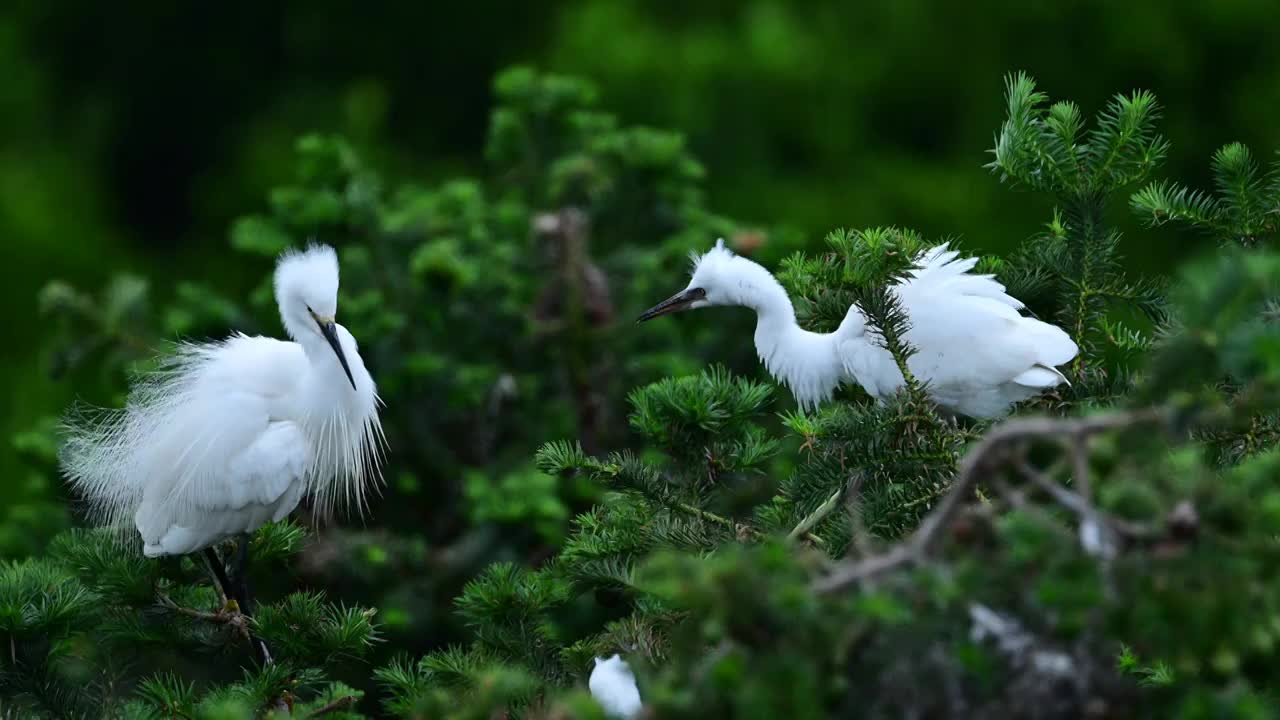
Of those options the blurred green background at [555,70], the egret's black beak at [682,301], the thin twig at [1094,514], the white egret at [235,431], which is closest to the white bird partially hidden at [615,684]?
the thin twig at [1094,514]

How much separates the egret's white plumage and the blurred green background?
4.96m

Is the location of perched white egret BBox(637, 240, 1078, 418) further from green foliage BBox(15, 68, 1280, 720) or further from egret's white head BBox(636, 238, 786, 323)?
green foliage BBox(15, 68, 1280, 720)

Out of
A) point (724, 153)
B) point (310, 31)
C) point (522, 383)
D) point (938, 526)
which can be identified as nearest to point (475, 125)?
point (310, 31)

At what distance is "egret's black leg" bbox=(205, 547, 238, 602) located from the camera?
316cm

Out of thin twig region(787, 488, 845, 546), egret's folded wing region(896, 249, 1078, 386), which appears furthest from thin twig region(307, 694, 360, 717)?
egret's folded wing region(896, 249, 1078, 386)

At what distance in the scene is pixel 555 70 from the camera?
11.1m

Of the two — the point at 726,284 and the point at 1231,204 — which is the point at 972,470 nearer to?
the point at 1231,204

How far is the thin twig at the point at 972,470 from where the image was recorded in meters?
1.50

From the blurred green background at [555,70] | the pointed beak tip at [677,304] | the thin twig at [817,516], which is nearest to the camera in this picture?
the thin twig at [817,516]

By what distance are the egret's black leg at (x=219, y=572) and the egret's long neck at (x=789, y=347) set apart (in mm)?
1359

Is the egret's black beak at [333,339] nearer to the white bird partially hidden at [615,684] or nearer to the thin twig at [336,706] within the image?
the white bird partially hidden at [615,684]

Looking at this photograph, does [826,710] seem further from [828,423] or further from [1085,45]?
[1085,45]

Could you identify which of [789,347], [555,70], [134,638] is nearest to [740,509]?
[789,347]

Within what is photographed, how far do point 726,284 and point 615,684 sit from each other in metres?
1.55
